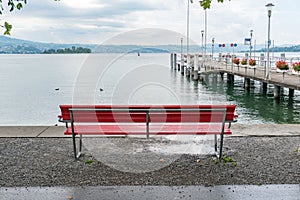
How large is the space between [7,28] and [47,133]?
4121mm

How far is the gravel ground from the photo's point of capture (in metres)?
5.28

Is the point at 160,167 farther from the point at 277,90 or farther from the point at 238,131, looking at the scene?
the point at 277,90

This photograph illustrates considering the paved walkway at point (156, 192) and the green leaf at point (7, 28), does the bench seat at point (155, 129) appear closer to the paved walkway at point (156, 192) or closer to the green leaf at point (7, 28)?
the paved walkway at point (156, 192)

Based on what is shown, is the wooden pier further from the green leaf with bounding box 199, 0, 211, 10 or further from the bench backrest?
the green leaf with bounding box 199, 0, 211, 10

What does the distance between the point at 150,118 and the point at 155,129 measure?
14.1 inches

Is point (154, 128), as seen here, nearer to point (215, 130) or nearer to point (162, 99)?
point (215, 130)

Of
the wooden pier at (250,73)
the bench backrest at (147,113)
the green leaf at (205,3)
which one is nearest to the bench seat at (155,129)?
the bench backrest at (147,113)

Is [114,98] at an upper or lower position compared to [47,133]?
lower

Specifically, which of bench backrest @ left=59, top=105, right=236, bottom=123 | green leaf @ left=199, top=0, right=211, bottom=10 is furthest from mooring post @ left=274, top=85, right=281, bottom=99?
green leaf @ left=199, top=0, right=211, bottom=10

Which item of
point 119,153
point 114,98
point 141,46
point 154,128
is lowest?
point 114,98

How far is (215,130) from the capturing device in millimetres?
6289

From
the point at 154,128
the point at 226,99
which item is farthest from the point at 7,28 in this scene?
the point at 226,99

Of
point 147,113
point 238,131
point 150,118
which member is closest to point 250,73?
point 238,131

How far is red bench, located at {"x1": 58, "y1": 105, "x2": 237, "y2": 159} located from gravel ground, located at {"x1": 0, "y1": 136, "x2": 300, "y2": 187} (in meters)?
0.39
